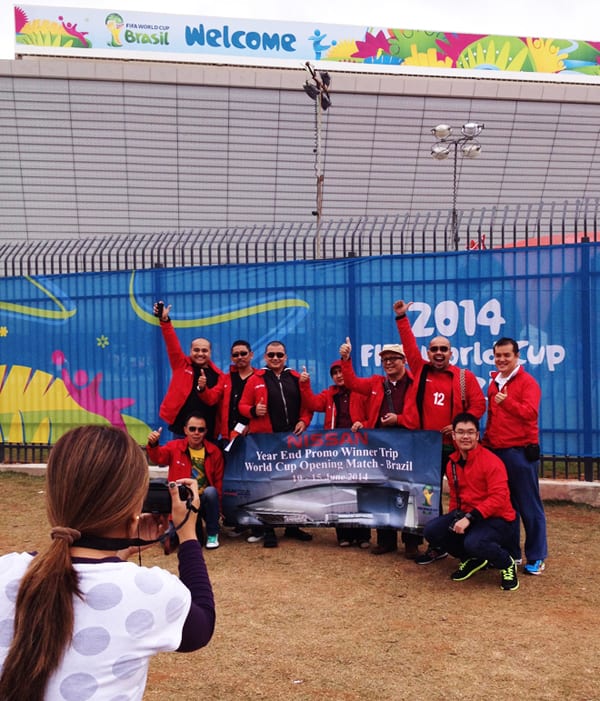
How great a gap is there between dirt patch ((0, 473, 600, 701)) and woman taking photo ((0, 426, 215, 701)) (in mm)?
2373

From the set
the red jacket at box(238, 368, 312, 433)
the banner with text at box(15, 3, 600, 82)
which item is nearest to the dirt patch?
the red jacket at box(238, 368, 312, 433)

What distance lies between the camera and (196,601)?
1.75 metres

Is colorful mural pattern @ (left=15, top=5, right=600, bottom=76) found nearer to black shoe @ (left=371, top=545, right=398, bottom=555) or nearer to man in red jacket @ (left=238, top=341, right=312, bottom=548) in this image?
man in red jacket @ (left=238, top=341, right=312, bottom=548)

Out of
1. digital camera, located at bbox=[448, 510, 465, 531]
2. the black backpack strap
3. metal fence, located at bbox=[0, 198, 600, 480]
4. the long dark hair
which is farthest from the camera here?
metal fence, located at bbox=[0, 198, 600, 480]

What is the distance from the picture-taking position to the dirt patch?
3.78 metres

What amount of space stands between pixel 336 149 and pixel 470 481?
34.4 metres

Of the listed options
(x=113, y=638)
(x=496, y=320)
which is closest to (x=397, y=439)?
(x=496, y=320)

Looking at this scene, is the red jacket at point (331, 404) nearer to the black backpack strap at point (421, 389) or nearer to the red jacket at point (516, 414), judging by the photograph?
the black backpack strap at point (421, 389)

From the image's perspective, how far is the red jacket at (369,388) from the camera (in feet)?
21.3

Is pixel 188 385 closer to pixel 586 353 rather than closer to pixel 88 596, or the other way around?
pixel 586 353

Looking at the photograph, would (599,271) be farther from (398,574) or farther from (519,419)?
(398,574)

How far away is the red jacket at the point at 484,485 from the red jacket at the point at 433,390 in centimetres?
52

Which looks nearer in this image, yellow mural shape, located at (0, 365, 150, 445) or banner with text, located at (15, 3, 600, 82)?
yellow mural shape, located at (0, 365, 150, 445)

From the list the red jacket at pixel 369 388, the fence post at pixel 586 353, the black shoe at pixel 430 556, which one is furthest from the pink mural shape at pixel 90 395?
the fence post at pixel 586 353
